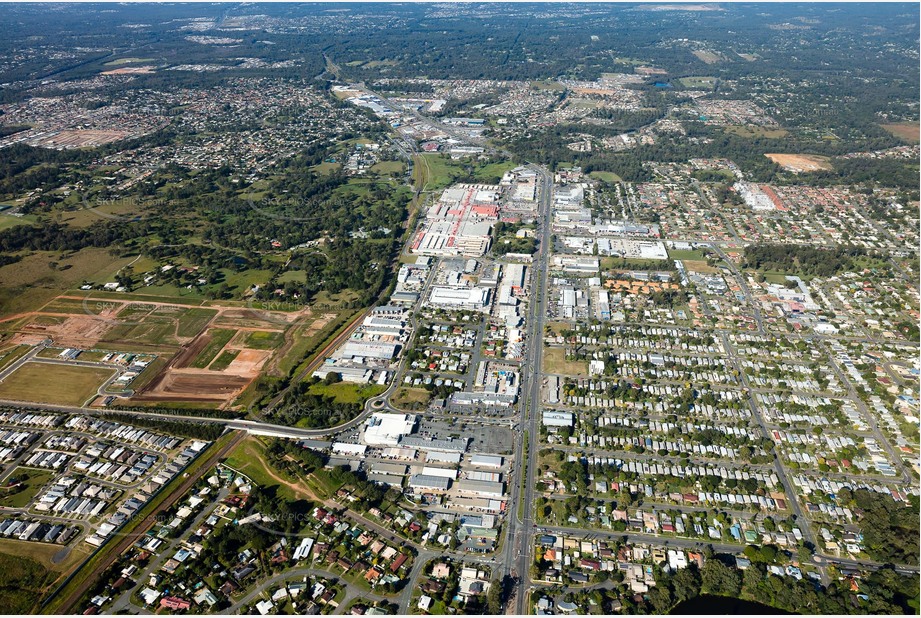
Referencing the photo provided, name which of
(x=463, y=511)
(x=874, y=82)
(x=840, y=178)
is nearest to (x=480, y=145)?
(x=840, y=178)

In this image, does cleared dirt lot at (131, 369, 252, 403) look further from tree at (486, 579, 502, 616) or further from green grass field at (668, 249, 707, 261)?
green grass field at (668, 249, 707, 261)

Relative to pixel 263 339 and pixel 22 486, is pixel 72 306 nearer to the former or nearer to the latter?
pixel 263 339

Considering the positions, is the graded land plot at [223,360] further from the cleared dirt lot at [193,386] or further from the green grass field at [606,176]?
the green grass field at [606,176]

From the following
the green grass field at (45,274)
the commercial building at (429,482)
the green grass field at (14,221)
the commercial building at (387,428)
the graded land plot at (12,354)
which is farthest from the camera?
the green grass field at (14,221)

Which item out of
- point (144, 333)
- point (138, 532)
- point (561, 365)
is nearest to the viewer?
point (138, 532)

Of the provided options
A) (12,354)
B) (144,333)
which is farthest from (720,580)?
(12,354)

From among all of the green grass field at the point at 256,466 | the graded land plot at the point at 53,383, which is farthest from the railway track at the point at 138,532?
the graded land plot at the point at 53,383
